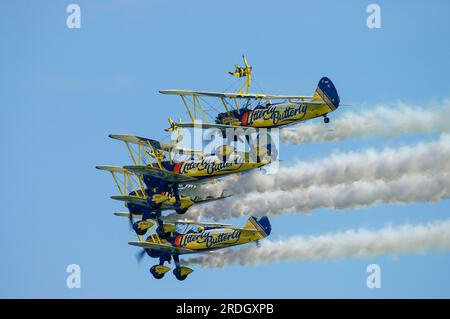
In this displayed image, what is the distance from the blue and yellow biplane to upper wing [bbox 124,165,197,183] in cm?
340

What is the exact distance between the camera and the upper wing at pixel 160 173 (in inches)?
2945

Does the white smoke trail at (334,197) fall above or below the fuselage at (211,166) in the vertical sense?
below

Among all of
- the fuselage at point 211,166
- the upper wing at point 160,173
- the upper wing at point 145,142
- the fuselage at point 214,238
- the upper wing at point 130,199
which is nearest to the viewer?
the fuselage at point 211,166

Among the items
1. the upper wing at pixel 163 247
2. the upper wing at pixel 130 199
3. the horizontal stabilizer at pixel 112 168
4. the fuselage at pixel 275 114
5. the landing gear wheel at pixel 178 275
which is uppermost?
the fuselage at pixel 275 114

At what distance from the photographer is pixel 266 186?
245ft

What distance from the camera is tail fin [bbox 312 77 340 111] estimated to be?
70500 millimetres

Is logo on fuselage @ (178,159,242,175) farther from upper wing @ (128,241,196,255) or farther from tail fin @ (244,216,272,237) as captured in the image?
upper wing @ (128,241,196,255)

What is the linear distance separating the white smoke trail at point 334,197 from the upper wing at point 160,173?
3701 mm

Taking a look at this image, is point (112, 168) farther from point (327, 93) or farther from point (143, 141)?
point (327, 93)

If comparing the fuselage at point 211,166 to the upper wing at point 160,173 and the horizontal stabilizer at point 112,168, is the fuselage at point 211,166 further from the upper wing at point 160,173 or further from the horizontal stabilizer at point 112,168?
the horizontal stabilizer at point 112,168

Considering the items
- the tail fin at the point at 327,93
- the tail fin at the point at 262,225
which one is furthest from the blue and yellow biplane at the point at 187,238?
the tail fin at the point at 327,93

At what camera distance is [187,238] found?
7862cm

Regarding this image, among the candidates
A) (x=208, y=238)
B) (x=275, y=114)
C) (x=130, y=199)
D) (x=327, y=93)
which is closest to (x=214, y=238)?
(x=208, y=238)

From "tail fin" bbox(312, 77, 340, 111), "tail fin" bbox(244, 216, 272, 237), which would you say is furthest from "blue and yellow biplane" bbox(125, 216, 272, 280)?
"tail fin" bbox(312, 77, 340, 111)
